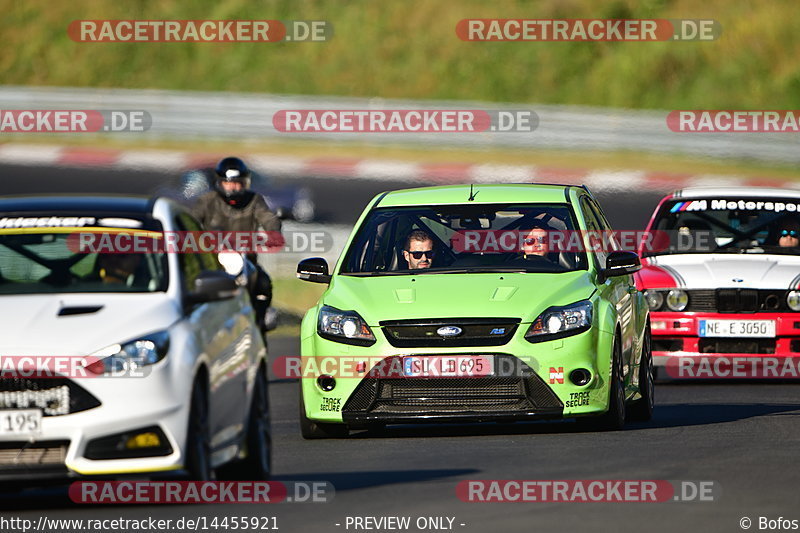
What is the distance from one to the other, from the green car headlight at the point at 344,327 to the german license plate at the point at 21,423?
12.0 feet

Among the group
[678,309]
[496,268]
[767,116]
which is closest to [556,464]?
[496,268]

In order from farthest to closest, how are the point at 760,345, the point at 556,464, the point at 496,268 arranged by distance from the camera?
1. the point at 760,345
2. the point at 496,268
3. the point at 556,464

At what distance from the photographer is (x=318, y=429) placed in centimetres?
1188

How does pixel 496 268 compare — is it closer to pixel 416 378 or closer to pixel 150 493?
pixel 416 378

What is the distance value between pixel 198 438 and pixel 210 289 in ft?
2.38

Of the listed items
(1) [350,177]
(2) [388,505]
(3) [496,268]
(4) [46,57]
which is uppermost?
(4) [46,57]

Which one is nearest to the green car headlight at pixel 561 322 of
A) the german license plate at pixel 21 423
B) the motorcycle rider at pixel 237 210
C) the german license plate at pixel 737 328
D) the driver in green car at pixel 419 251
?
the driver in green car at pixel 419 251

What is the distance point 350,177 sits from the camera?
104 feet

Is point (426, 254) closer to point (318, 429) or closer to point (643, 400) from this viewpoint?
point (318, 429)

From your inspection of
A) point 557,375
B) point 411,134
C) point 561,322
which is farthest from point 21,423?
point 411,134

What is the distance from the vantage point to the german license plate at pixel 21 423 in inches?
314

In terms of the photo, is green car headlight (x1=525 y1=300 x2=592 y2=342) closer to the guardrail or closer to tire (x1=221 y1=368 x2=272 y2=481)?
tire (x1=221 y1=368 x2=272 y2=481)

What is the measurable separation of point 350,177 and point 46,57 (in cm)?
1458

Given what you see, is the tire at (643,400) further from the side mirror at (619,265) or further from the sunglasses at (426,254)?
the sunglasses at (426,254)
